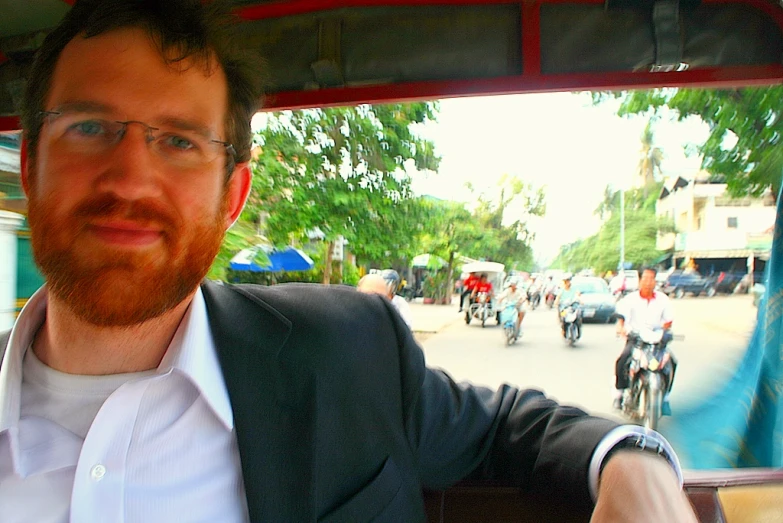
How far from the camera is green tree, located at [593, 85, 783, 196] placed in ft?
5.46

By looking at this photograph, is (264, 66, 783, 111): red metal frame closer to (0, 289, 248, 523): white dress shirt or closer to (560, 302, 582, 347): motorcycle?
(0, 289, 248, 523): white dress shirt

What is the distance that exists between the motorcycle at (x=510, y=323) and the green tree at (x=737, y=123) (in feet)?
5.43

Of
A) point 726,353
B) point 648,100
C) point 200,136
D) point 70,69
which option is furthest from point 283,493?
point 726,353

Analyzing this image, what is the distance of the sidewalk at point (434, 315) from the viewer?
8.77ft

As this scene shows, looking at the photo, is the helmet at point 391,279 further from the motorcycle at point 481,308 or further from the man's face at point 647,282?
the man's face at point 647,282

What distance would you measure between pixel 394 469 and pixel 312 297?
410 millimetres

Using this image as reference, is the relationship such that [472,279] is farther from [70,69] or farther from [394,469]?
[70,69]

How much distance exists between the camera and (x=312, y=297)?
123 cm

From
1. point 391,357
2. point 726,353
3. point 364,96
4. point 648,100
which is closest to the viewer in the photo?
point 391,357

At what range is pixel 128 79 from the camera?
1.05 m

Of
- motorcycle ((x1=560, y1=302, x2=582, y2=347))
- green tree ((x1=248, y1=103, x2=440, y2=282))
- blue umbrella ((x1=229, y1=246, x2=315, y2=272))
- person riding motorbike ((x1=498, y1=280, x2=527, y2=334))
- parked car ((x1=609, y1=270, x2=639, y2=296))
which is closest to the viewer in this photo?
blue umbrella ((x1=229, y1=246, x2=315, y2=272))

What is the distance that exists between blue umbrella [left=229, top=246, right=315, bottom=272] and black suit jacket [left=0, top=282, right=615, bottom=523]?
1009 millimetres

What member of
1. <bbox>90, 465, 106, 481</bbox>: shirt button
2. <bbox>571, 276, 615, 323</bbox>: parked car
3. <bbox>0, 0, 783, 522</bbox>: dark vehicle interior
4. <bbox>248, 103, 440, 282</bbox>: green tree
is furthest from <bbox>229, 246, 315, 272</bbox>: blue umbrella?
<bbox>571, 276, 615, 323</bbox>: parked car

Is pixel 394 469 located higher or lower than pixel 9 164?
lower
